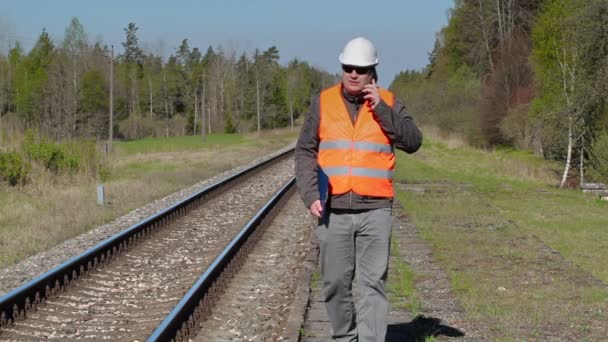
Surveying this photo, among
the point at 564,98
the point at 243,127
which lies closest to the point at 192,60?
the point at 243,127

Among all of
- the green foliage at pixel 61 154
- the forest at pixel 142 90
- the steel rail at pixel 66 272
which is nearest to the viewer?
the steel rail at pixel 66 272

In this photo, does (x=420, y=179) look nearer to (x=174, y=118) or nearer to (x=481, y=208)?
(x=481, y=208)

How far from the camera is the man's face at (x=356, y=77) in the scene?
500 centimetres

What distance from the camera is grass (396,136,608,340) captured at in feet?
23.4

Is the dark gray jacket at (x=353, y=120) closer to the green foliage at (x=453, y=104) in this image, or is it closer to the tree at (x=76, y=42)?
the green foliage at (x=453, y=104)

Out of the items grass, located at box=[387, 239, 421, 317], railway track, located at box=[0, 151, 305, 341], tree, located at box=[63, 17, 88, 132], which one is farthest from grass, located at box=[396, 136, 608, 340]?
tree, located at box=[63, 17, 88, 132]

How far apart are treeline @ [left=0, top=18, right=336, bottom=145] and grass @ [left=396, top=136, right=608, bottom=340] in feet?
183

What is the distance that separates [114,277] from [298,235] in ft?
14.7

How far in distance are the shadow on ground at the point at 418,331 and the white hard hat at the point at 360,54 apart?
→ 232cm

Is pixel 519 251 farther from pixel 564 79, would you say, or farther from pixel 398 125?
pixel 564 79

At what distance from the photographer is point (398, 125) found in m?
5.00

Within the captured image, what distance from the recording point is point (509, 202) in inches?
761

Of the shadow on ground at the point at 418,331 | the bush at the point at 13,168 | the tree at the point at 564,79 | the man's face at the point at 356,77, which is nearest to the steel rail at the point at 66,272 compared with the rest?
the shadow on ground at the point at 418,331

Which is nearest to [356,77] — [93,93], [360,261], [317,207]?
[317,207]
